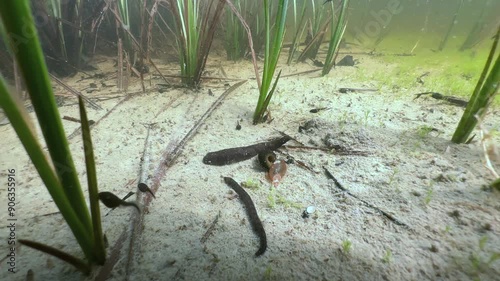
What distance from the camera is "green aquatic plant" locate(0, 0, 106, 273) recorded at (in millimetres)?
531

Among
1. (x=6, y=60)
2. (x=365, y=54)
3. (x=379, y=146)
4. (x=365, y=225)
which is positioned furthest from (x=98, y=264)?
(x=365, y=54)

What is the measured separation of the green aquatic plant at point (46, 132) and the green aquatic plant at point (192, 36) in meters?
1.88

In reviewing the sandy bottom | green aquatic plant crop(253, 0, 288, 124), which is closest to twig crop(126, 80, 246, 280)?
the sandy bottom

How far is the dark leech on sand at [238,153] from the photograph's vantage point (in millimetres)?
1555

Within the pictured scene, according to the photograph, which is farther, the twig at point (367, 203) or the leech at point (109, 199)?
the twig at point (367, 203)

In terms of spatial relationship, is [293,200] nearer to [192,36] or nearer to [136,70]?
[192,36]

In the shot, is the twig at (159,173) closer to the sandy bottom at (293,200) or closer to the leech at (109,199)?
the sandy bottom at (293,200)

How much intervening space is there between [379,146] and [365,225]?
72 centimetres

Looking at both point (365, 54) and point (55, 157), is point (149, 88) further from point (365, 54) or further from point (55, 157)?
point (365, 54)

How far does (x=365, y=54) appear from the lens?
5.55 metres

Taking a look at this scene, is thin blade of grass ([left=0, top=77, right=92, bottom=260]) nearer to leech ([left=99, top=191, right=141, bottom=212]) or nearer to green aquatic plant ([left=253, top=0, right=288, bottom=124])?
leech ([left=99, top=191, right=141, bottom=212])

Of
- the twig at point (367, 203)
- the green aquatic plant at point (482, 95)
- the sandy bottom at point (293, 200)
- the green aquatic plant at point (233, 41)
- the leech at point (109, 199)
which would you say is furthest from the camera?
the green aquatic plant at point (233, 41)

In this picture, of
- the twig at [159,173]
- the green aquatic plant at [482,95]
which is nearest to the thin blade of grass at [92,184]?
the twig at [159,173]

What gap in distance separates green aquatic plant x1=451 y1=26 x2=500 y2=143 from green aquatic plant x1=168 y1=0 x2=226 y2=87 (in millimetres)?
1913
